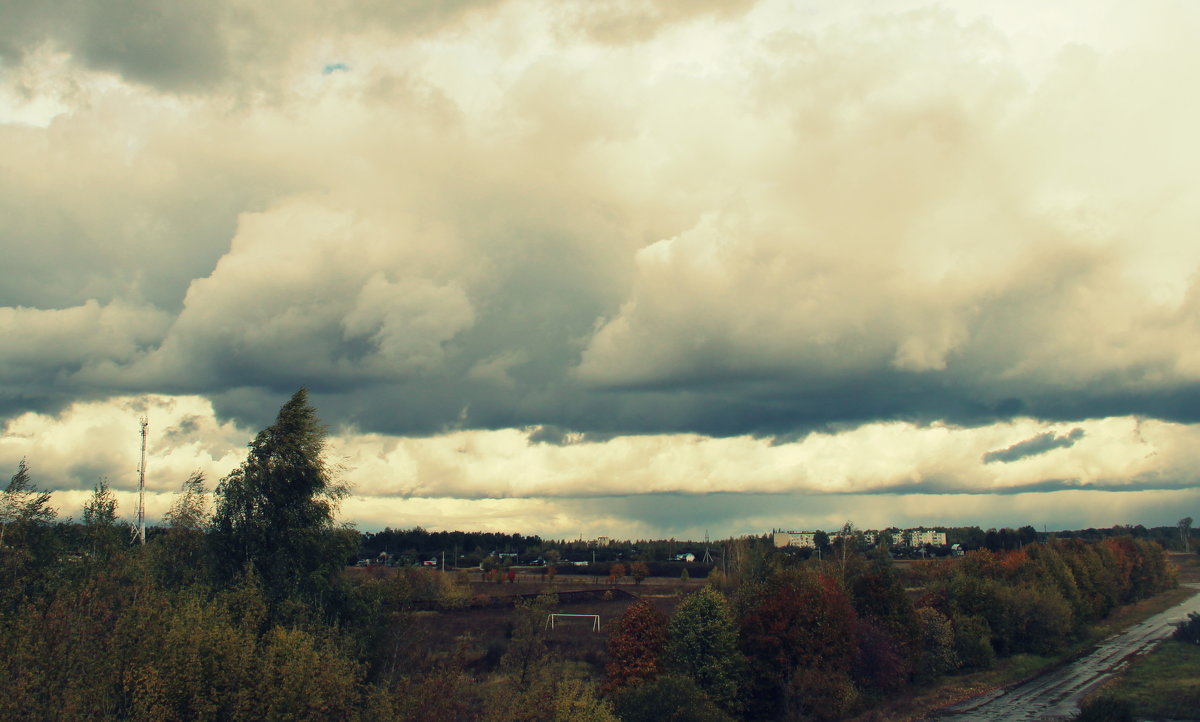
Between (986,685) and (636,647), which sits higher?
(636,647)

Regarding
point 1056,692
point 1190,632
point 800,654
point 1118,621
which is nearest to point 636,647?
point 800,654

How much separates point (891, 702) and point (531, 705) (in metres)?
58.1

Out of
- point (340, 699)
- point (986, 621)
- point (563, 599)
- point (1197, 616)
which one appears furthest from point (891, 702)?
point (563, 599)

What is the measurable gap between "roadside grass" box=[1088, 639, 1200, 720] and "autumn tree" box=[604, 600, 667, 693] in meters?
45.5

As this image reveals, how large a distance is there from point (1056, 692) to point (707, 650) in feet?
152

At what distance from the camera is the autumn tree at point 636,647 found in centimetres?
8675

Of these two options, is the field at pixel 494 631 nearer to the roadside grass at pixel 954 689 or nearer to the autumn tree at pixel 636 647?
the autumn tree at pixel 636 647

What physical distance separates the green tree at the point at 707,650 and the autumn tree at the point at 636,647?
1424 mm

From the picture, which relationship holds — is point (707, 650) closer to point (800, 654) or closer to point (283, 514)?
point (800, 654)

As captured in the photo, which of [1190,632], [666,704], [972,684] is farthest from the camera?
[1190,632]

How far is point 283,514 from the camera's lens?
219ft

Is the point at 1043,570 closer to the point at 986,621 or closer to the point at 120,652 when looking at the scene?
the point at 986,621

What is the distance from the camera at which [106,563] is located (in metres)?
68.3

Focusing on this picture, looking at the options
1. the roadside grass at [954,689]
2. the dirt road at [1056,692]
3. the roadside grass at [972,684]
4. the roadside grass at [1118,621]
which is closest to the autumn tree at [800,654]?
the roadside grass at [954,689]
